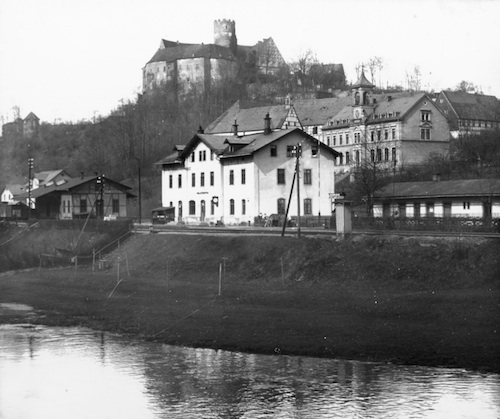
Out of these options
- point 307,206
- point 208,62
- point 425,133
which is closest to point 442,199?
point 307,206

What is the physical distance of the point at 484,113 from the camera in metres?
117

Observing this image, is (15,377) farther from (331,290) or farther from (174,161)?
(174,161)

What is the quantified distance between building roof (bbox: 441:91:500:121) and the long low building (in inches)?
1728

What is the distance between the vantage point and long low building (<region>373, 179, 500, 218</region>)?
63.9 m

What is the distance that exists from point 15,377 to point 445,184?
4771cm

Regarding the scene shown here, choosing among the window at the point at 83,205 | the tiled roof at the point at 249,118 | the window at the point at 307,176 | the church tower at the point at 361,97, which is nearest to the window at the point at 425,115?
the church tower at the point at 361,97

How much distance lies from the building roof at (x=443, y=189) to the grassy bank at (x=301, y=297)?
17805 millimetres

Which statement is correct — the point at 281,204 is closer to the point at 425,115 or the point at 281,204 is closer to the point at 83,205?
the point at 83,205

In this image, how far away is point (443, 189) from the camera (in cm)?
6862

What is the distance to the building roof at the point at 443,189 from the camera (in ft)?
212

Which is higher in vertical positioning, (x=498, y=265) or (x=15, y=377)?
(x=498, y=265)

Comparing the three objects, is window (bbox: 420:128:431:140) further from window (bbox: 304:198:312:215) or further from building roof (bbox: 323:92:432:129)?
window (bbox: 304:198:312:215)

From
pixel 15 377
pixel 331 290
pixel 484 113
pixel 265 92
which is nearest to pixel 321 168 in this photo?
pixel 331 290

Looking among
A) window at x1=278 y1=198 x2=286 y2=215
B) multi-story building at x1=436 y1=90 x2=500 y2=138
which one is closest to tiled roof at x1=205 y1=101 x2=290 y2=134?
multi-story building at x1=436 y1=90 x2=500 y2=138
